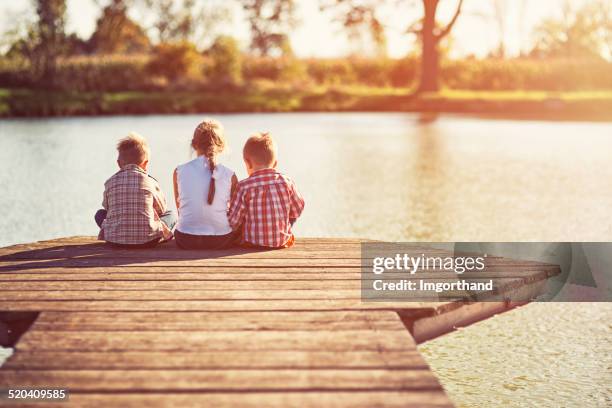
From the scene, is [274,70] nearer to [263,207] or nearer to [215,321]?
[263,207]

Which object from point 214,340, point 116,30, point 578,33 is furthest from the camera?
point 578,33

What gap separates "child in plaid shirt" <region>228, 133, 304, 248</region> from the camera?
4496mm

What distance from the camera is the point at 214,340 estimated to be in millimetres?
3004

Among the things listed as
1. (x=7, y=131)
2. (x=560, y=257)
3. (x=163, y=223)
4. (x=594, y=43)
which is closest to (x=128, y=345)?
(x=163, y=223)

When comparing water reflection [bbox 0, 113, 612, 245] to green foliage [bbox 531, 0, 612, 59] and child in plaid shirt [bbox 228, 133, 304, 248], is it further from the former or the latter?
green foliage [bbox 531, 0, 612, 59]

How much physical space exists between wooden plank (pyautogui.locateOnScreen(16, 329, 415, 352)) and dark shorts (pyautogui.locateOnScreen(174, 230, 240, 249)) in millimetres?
1452

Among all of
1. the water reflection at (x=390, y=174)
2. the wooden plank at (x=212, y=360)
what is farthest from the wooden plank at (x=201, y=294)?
the water reflection at (x=390, y=174)

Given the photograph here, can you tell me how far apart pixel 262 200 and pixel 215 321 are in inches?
53.1

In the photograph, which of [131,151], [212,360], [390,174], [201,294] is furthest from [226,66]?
[212,360]

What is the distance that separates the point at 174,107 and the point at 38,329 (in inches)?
830

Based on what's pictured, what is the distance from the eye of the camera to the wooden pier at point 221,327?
2588 millimetres

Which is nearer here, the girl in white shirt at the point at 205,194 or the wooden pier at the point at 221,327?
the wooden pier at the point at 221,327

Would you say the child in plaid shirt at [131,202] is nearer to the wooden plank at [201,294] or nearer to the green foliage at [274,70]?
the wooden plank at [201,294]

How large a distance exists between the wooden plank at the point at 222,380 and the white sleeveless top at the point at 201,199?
1.83 metres
